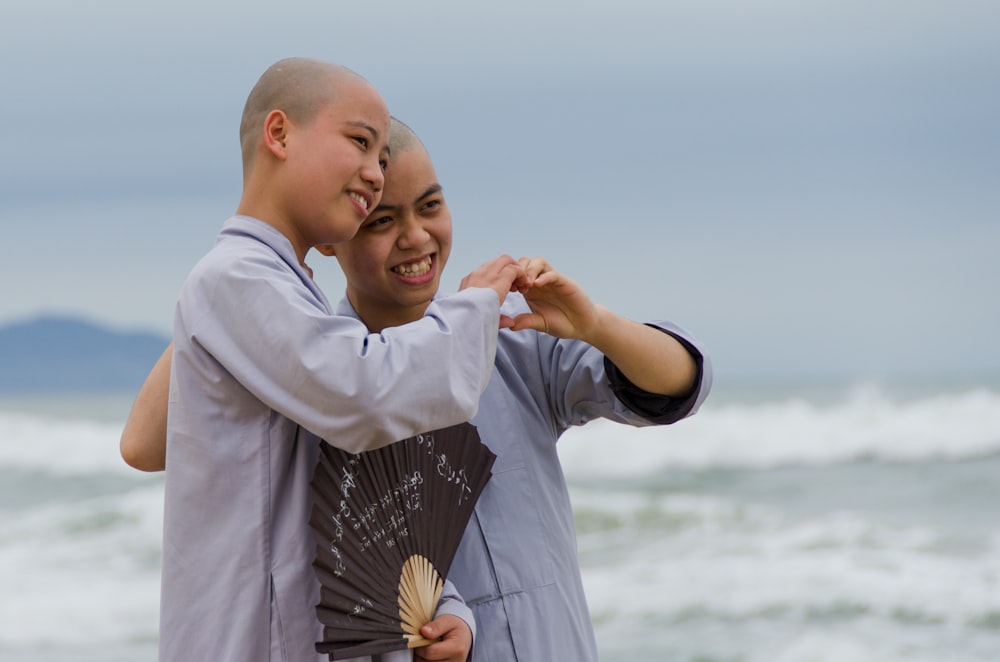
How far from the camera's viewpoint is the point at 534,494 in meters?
2.28

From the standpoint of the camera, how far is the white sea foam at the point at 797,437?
1251 cm

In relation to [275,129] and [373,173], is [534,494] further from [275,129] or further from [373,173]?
[275,129]

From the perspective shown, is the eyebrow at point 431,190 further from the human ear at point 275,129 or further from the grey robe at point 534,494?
the human ear at point 275,129

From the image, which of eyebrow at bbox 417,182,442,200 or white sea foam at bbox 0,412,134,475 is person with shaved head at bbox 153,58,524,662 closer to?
eyebrow at bbox 417,182,442,200

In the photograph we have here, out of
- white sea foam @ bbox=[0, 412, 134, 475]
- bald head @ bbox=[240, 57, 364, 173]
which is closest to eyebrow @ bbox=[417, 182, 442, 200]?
bald head @ bbox=[240, 57, 364, 173]

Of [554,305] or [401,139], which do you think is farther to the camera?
[401,139]

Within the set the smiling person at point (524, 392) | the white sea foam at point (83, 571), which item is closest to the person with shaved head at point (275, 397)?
the smiling person at point (524, 392)

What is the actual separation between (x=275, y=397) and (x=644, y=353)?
76 cm

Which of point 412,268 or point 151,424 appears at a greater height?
point 412,268

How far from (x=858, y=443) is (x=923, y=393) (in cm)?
279

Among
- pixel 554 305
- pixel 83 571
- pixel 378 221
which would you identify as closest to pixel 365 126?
pixel 378 221

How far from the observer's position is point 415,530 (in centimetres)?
201

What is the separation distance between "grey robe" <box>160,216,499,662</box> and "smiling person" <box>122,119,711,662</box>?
A: 277 mm

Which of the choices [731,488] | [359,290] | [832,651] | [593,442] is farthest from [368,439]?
[593,442]
